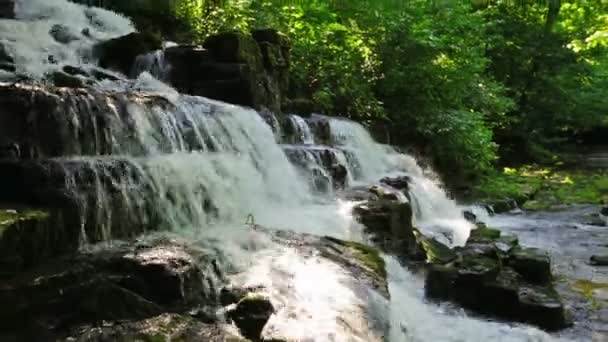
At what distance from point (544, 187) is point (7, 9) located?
45.1 feet

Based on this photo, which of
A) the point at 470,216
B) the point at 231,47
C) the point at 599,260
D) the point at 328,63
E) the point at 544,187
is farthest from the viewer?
the point at 544,187

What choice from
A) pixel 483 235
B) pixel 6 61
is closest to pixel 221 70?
pixel 6 61

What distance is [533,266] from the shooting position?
22.9 ft

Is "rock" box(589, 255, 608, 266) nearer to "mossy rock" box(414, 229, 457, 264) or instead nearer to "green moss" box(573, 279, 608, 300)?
"green moss" box(573, 279, 608, 300)

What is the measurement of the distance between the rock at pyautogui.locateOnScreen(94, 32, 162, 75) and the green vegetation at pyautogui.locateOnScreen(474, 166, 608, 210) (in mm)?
8189

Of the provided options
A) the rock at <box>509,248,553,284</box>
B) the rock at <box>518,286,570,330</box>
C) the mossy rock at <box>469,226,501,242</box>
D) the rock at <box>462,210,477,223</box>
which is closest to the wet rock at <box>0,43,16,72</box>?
the mossy rock at <box>469,226,501,242</box>

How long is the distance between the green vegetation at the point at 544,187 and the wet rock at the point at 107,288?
34.4 feet

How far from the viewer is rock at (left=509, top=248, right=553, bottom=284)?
6.93 meters

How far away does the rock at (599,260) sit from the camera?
847 centimetres

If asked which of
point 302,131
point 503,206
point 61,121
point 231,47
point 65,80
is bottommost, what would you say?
point 503,206

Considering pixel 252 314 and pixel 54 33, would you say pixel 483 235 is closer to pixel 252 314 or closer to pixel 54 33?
pixel 252 314

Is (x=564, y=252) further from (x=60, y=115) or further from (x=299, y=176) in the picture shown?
(x=60, y=115)

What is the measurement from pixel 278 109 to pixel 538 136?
14502 mm

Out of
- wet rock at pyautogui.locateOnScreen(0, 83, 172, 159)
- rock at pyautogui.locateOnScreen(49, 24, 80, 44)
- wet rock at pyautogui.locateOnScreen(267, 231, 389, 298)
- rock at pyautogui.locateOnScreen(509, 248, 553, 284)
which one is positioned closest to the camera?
wet rock at pyautogui.locateOnScreen(267, 231, 389, 298)
